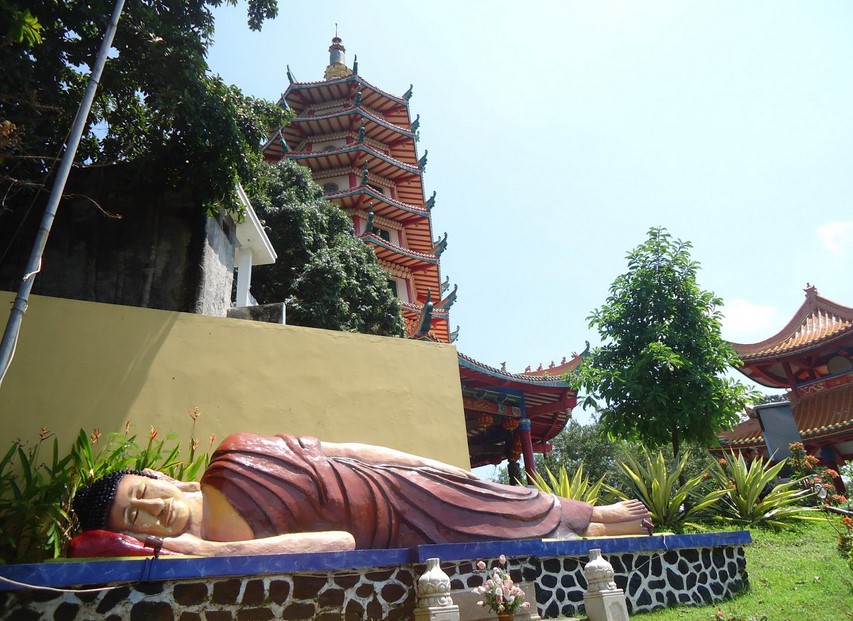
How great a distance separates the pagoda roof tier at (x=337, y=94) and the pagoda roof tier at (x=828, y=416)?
51.2ft

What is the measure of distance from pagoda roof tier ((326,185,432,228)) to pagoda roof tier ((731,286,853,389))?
34.4 ft

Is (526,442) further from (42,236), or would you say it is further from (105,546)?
(42,236)

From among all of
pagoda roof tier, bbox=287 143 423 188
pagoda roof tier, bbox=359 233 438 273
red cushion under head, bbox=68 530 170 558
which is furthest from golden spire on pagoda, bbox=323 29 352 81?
red cushion under head, bbox=68 530 170 558

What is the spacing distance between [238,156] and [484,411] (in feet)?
29.8

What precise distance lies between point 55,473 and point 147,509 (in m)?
1.11

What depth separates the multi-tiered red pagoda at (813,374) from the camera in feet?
43.0

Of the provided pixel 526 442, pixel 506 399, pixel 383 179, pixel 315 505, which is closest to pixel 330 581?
pixel 315 505

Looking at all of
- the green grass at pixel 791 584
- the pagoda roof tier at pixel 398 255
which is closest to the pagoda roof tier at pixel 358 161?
the pagoda roof tier at pixel 398 255

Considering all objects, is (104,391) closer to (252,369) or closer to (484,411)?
(252,369)

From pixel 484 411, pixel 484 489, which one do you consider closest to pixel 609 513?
pixel 484 489

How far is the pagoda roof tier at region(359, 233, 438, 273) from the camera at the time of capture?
1809 centimetres

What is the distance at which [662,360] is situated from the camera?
888 cm

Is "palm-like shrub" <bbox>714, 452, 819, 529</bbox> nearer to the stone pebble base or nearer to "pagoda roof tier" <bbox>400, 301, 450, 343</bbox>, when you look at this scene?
the stone pebble base

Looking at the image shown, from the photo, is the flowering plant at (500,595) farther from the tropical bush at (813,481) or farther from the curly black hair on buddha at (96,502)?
the tropical bush at (813,481)
